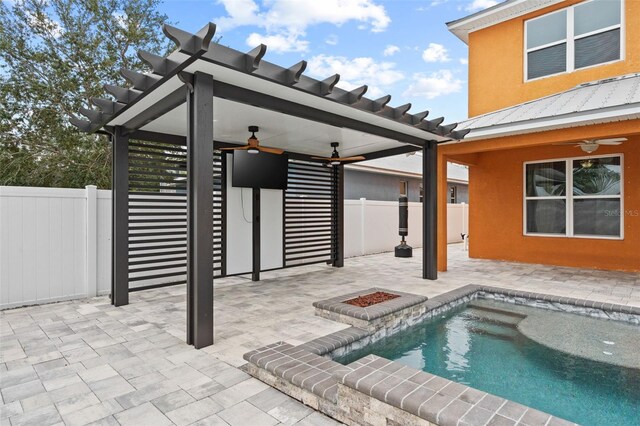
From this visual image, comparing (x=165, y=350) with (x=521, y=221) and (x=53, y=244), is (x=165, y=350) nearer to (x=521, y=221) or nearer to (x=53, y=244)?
(x=53, y=244)

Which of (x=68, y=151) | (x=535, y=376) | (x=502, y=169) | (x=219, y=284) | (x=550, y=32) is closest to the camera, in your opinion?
(x=535, y=376)

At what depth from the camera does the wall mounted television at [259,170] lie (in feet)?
20.3

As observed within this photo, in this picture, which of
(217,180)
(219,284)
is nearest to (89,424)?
(219,284)

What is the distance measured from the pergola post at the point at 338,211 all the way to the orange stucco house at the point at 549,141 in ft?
7.55

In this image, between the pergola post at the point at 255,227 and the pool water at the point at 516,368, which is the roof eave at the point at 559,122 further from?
the pergola post at the point at 255,227

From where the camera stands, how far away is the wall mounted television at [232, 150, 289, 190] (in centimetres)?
619

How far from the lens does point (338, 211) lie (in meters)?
8.75

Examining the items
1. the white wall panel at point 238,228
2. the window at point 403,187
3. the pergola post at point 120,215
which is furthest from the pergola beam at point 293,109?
the window at point 403,187

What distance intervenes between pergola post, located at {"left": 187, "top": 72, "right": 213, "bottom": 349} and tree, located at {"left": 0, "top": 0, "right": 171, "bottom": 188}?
25.4 ft

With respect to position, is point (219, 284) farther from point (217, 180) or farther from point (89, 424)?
point (89, 424)

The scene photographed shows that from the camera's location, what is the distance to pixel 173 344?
3.53 meters

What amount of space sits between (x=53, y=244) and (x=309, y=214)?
191 inches

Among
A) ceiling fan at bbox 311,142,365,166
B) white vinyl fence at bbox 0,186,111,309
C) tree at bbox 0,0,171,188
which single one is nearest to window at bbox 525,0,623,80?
ceiling fan at bbox 311,142,365,166

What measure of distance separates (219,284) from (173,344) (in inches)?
117
